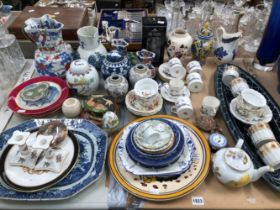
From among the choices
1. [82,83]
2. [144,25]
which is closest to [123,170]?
[82,83]

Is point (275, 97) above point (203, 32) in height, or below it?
below

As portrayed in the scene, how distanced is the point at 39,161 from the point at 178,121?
1.47 ft

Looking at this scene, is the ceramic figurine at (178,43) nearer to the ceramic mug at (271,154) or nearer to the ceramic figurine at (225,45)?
the ceramic figurine at (225,45)

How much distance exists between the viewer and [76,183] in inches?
26.3

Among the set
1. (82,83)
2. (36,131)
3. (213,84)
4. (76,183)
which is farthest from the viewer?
(213,84)

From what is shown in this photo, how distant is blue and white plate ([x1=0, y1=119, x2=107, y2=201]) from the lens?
25.2 inches

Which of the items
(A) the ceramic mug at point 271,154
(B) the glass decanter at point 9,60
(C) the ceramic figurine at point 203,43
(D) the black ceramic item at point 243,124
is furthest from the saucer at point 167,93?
(B) the glass decanter at point 9,60

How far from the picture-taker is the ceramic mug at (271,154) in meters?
0.67

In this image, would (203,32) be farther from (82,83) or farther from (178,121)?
(82,83)

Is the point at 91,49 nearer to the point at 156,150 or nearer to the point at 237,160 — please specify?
the point at 156,150

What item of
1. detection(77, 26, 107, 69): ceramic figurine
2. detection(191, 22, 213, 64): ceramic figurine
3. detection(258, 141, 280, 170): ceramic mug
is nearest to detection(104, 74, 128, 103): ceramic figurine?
detection(77, 26, 107, 69): ceramic figurine

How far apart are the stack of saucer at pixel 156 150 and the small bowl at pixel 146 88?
6.1 inches

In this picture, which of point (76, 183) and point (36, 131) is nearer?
point (76, 183)

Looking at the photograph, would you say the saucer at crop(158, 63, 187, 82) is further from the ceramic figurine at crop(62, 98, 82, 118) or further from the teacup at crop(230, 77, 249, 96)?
the ceramic figurine at crop(62, 98, 82, 118)
